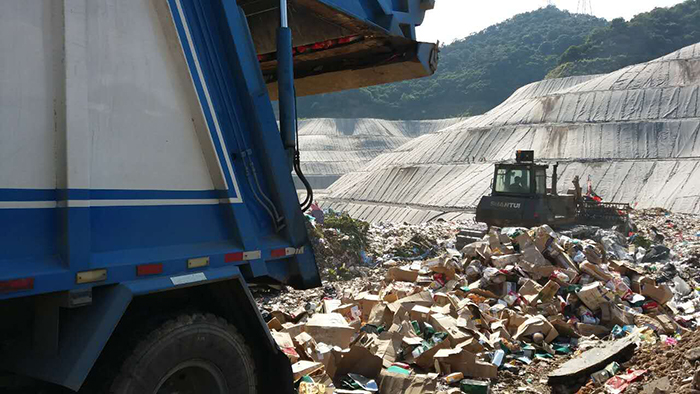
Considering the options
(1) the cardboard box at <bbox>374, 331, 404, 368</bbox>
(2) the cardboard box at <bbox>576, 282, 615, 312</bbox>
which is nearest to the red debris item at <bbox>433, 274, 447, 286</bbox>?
(2) the cardboard box at <bbox>576, 282, 615, 312</bbox>

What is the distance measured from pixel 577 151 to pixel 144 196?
3188cm

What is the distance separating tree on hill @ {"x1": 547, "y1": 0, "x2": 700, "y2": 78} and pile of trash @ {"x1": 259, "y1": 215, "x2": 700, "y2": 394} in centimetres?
6919

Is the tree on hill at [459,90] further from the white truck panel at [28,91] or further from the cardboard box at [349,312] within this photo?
the white truck panel at [28,91]

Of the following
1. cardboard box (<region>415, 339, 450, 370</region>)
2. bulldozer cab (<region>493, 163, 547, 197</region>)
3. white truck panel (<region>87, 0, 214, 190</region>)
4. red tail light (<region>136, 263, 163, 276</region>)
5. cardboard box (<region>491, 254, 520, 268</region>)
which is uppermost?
white truck panel (<region>87, 0, 214, 190</region>)

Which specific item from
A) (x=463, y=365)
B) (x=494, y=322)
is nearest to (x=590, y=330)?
(x=494, y=322)

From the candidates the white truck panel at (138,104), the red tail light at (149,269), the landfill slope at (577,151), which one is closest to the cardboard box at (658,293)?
the white truck panel at (138,104)

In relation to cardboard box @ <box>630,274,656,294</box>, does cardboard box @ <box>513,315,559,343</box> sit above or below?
above

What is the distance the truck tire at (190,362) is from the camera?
257cm

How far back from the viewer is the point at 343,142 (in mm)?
65375

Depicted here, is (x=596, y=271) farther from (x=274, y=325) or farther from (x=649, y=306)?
(x=274, y=325)

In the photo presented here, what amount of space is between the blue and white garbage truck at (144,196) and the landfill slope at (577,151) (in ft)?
77.0

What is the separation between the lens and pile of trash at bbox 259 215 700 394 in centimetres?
473

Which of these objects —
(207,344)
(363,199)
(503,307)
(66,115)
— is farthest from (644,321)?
(363,199)

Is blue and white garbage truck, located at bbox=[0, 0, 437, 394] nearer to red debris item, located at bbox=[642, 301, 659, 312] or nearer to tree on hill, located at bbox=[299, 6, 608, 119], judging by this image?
red debris item, located at bbox=[642, 301, 659, 312]
